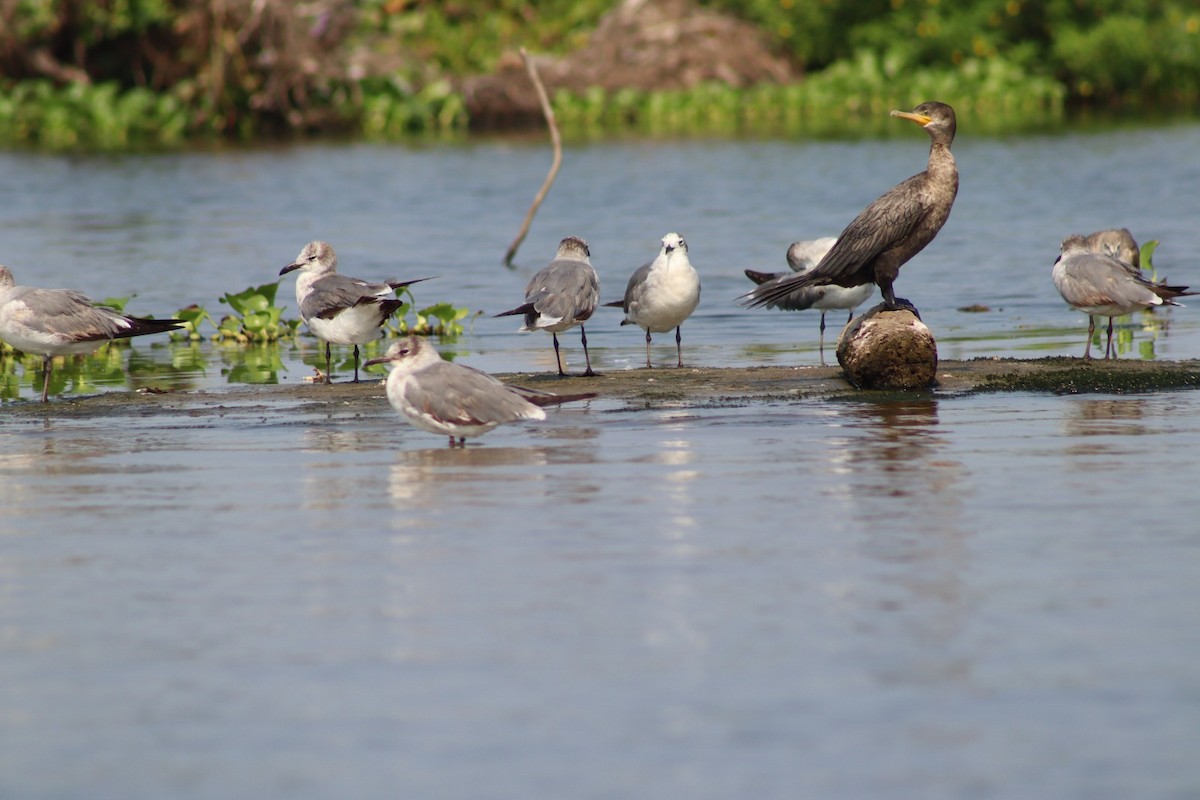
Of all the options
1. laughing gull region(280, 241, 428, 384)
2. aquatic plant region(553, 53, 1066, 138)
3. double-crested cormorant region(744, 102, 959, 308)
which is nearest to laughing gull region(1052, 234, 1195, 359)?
double-crested cormorant region(744, 102, 959, 308)

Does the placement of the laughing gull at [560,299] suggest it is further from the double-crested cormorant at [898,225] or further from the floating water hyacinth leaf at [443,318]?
the floating water hyacinth leaf at [443,318]

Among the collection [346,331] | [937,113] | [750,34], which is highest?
[750,34]

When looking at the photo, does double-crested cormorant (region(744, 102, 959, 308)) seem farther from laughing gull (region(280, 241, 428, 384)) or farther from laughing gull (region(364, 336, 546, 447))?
laughing gull (region(364, 336, 546, 447))

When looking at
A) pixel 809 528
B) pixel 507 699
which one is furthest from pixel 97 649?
pixel 809 528

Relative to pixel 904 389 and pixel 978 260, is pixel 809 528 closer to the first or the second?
pixel 904 389

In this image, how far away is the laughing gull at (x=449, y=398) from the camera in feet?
32.9

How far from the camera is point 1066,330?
1559cm

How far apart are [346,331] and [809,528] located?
508 cm

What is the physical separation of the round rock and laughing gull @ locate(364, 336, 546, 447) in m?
2.47

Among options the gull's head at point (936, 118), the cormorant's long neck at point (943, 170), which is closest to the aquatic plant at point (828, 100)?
the gull's head at point (936, 118)

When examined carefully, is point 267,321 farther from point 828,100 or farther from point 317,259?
point 828,100

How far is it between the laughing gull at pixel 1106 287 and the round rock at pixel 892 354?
1602 millimetres

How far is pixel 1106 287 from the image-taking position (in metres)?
12.8

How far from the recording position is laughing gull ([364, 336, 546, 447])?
1002cm
